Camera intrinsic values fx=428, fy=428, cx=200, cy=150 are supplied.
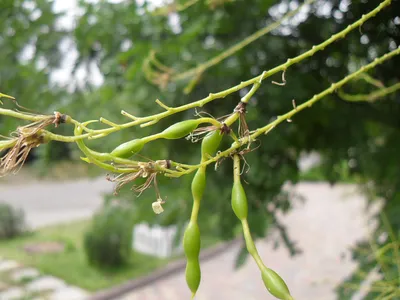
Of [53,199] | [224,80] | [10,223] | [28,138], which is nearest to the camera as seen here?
[28,138]

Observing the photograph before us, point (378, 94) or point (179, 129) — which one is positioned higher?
point (179, 129)

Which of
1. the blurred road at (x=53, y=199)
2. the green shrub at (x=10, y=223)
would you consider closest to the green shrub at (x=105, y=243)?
the green shrub at (x=10, y=223)

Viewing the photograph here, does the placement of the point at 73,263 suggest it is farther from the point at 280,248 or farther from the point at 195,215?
the point at 195,215

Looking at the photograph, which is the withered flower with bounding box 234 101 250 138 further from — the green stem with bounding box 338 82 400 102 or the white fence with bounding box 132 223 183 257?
the white fence with bounding box 132 223 183 257

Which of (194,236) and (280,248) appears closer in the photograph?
(194,236)

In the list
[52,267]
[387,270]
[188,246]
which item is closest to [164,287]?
[52,267]

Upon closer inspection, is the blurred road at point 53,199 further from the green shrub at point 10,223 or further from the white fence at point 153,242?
the white fence at point 153,242

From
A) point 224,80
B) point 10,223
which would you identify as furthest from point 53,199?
point 224,80

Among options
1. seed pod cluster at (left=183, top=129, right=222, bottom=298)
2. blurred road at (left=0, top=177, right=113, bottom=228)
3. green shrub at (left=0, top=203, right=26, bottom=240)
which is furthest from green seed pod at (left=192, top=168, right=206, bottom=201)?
blurred road at (left=0, top=177, right=113, bottom=228)
